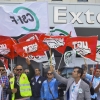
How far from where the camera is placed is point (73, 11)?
1595 cm

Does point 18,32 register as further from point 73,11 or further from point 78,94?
point 73,11

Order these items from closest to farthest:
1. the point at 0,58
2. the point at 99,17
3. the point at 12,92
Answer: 1. the point at 12,92
2. the point at 0,58
3. the point at 99,17

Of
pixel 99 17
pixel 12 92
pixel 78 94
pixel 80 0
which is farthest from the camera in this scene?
pixel 80 0

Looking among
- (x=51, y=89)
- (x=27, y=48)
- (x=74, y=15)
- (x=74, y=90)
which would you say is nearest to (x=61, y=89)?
(x=51, y=89)

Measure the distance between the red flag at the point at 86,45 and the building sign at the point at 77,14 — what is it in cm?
613

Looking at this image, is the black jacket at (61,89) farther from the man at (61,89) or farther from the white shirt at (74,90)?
the white shirt at (74,90)

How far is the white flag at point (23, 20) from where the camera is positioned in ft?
33.2

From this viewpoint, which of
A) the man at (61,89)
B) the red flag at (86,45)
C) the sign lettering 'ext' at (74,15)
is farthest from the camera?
the sign lettering 'ext' at (74,15)

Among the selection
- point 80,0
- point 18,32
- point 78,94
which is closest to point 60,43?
point 18,32

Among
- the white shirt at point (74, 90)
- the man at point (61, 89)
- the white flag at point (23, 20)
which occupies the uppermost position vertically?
the white flag at point (23, 20)

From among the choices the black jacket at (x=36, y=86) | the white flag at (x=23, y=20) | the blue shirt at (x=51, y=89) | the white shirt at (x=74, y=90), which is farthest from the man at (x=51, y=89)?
the white shirt at (x=74, y=90)

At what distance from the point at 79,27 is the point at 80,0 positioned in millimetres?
6311

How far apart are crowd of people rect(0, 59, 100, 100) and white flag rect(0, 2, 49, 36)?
50.8 inches

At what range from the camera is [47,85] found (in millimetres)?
9586
